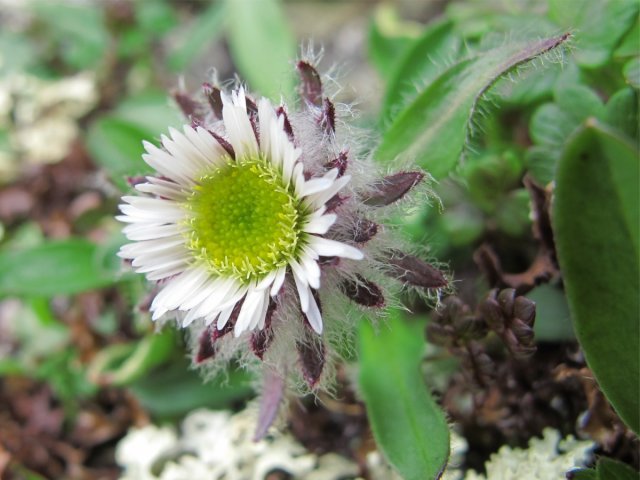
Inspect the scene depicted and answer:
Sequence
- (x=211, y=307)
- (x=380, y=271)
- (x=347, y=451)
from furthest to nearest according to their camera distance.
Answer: (x=347, y=451) → (x=380, y=271) → (x=211, y=307)

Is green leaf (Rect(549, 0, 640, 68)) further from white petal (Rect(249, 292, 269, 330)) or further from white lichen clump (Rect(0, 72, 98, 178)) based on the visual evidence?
white lichen clump (Rect(0, 72, 98, 178))

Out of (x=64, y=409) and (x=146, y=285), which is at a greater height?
(x=146, y=285)

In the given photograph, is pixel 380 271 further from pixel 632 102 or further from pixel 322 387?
pixel 632 102

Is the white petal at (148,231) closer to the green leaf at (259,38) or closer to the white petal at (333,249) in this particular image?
the white petal at (333,249)

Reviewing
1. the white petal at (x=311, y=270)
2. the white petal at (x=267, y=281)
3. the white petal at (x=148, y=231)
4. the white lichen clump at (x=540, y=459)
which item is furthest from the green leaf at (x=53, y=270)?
the white lichen clump at (x=540, y=459)

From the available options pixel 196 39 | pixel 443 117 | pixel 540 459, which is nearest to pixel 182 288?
pixel 443 117

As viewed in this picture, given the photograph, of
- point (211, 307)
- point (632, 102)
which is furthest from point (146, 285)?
point (632, 102)

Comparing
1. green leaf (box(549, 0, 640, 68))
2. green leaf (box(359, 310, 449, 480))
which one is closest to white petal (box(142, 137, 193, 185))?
green leaf (box(359, 310, 449, 480))
